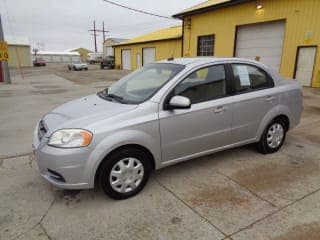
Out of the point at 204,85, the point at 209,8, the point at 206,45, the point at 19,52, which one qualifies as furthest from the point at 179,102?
the point at 19,52

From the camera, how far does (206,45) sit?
16438 millimetres

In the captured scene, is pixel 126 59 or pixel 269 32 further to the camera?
pixel 126 59

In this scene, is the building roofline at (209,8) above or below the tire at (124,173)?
above

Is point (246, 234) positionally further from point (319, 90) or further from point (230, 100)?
point (319, 90)

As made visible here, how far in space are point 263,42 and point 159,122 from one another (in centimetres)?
1188

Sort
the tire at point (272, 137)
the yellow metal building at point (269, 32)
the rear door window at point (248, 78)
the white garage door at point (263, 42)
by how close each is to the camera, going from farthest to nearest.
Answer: the white garage door at point (263, 42)
the yellow metal building at point (269, 32)
the tire at point (272, 137)
the rear door window at point (248, 78)

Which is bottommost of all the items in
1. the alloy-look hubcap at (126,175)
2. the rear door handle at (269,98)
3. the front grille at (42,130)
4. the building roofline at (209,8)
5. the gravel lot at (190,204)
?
the gravel lot at (190,204)

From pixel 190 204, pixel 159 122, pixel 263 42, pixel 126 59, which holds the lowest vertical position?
pixel 190 204

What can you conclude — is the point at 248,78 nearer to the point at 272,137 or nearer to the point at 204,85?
the point at 204,85

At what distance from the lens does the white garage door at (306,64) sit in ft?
35.9

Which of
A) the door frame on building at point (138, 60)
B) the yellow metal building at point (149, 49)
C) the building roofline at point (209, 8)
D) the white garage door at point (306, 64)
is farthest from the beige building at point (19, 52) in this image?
the white garage door at point (306, 64)

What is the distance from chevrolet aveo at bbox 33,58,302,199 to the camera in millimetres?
2547

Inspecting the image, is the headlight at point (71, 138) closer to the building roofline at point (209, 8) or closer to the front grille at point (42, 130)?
the front grille at point (42, 130)

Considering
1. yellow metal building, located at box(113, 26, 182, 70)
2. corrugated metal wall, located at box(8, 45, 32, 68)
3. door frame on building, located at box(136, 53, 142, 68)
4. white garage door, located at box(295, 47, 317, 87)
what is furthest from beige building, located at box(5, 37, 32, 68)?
white garage door, located at box(295, 47, 317, 87)
